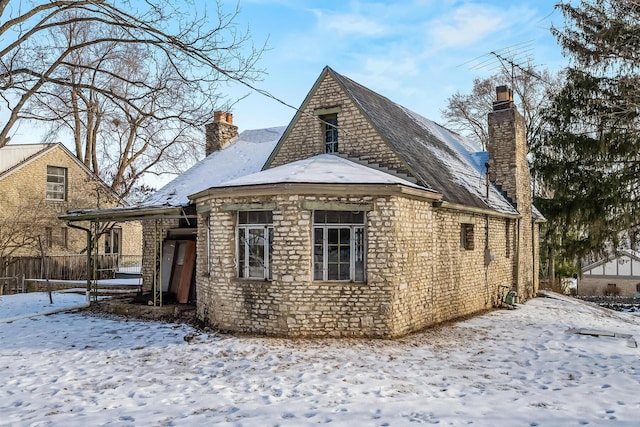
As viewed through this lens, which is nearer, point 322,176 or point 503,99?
point 322,176

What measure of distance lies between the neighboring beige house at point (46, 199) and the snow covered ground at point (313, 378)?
41.9 ft

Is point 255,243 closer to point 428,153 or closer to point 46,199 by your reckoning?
point 428,153

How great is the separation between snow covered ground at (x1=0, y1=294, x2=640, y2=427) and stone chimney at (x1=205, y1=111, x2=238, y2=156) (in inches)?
373

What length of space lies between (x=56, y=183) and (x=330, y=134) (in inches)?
670

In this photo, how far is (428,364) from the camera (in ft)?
26.5

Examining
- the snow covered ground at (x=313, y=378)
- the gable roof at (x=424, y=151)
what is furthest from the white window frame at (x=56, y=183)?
the gable roof at (x=424, y=151)

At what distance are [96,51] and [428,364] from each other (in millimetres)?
12639

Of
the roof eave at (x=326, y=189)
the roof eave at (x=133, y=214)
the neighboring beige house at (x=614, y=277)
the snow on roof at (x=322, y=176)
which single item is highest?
the snow on roof at (x=322, y=176)

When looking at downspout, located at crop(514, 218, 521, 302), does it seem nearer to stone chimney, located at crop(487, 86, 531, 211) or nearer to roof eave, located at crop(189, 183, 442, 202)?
stone chimney, located at crop(487, 86, 531, 211)

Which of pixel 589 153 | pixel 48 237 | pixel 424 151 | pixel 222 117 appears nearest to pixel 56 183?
pixel 48 237

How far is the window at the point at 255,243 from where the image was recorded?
1046 cm

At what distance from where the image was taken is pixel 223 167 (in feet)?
56.4

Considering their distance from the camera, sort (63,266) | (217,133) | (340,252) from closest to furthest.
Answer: (340,252) → (217,133) → (63,266)

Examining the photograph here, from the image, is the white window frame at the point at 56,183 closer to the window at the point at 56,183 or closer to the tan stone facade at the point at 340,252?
the window at the point at 56,183
